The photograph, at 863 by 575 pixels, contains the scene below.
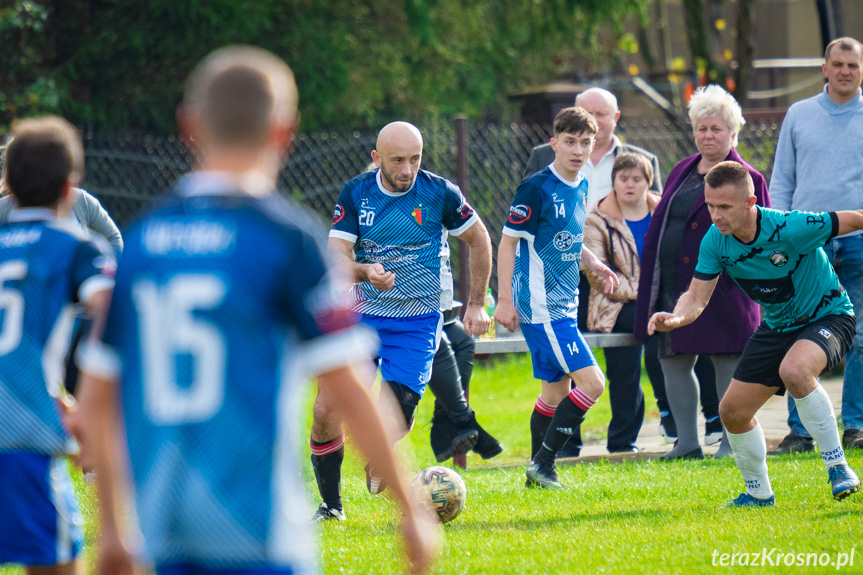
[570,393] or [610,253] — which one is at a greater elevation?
[610,253]

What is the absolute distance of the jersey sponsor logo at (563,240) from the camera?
6805 millimetres

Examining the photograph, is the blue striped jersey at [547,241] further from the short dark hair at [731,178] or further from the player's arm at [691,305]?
the short dark hair at [731,178]

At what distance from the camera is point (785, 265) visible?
18.8ft

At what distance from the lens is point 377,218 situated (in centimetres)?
625

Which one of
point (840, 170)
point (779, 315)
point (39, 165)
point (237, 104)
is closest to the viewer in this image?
point (237, 104)

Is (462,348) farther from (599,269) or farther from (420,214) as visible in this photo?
(420,214)

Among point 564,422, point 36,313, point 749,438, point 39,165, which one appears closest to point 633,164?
point 564,422

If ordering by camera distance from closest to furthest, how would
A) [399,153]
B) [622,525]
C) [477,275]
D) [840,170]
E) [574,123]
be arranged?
[622,525], [399,153], [477,275], [574,123], [840,170]

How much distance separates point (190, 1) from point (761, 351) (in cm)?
1003

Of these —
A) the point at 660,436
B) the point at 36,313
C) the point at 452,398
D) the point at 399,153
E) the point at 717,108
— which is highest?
the point at 36,313

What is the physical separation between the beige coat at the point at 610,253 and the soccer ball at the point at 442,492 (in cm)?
322

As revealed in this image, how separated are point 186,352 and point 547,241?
4.73 m

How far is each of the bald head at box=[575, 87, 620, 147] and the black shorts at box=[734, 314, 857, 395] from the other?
9.66ft

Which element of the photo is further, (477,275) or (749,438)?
(477,275)
